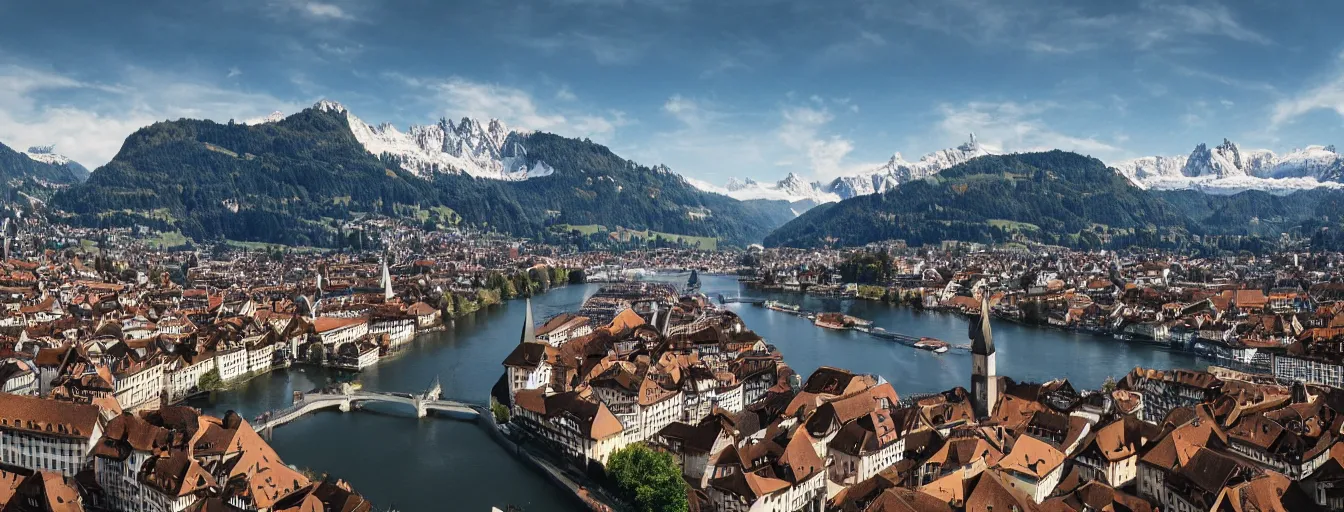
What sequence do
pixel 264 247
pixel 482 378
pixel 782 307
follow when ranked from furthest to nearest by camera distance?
pixel 264 247 < pixel 782 307 < pixel 482 378

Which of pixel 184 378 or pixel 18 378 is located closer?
pixel 18 378

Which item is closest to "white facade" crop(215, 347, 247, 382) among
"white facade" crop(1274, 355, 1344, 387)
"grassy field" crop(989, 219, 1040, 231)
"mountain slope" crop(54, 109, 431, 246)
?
"white facade" crop(1274, 355, 1344, 387)

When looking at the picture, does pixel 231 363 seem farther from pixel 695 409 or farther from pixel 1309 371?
pixel 1309 371

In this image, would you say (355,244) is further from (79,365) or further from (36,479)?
(36,479)

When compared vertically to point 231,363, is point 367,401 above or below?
below

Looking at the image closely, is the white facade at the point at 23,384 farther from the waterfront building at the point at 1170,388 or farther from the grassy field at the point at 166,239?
the grassy field at the point at 166,239

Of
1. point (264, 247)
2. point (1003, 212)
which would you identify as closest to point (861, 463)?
point (264, 247)

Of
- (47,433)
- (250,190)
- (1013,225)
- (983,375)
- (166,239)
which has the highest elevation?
(250,190)
